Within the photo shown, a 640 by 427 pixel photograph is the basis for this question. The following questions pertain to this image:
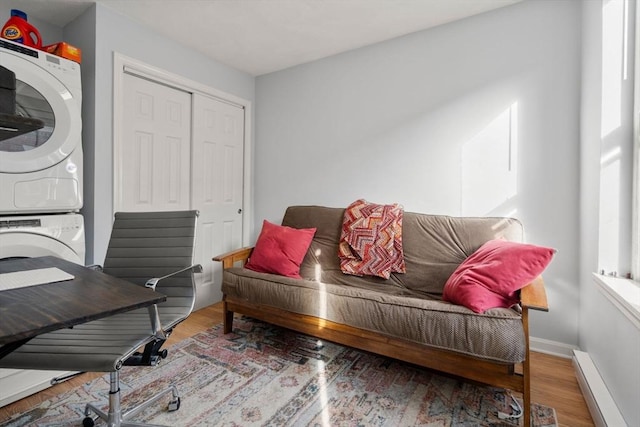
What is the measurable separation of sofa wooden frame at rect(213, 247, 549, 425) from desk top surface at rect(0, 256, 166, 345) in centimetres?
120

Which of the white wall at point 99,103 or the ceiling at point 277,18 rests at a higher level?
the ceiling at point 277,18

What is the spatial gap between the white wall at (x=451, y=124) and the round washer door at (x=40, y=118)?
1802mm

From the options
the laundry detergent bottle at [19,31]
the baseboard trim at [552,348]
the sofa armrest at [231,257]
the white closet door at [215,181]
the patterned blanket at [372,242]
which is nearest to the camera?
the laundry detergent bottle at [19,31]

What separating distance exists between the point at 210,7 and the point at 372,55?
1353mm

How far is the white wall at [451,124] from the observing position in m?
2.07

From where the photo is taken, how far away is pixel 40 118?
1.80m

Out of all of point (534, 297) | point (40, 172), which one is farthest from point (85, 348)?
point (534, 297)

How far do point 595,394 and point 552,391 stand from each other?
25cm

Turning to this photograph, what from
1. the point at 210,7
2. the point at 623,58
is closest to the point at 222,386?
the point at 210,7

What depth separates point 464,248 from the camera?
2.12m

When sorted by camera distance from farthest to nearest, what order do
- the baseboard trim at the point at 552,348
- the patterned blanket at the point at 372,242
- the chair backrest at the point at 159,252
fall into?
the patterned blanket at the point at 372,242, the baseboard trim at the point at 552,348, the chair backrest at the point at 159,252

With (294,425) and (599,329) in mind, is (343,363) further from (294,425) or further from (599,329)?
(599,329)

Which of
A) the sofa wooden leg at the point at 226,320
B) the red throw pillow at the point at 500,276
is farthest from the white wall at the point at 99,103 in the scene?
the red throw pillow at the point at 500,276

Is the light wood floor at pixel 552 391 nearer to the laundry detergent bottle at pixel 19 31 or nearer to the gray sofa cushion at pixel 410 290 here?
the gray sofa cushion at pixel 410 290
